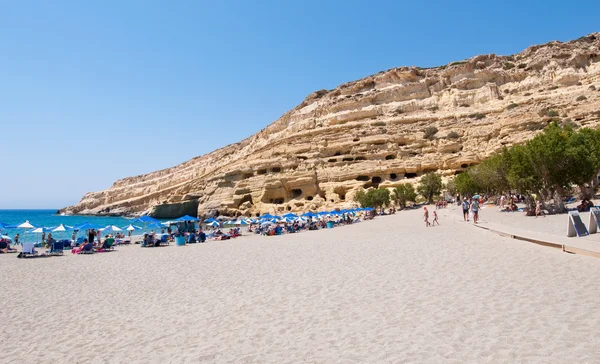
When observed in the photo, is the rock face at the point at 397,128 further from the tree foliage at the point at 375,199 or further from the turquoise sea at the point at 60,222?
the turquoise sea at the point at 60,222

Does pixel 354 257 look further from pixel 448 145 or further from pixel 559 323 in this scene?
pixel 448 145

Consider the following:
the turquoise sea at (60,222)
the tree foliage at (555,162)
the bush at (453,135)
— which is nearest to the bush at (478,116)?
the bush at (453,135)

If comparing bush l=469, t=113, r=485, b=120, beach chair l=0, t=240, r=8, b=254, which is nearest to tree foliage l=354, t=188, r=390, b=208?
bush l=469, t=113, r=485, b=120

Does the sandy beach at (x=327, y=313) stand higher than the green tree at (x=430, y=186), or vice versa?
the green tree at (x=430, y=186)

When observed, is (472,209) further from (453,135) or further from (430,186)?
(453,135)

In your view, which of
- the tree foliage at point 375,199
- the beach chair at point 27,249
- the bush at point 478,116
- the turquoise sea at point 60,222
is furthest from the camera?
the bush at point 478,116

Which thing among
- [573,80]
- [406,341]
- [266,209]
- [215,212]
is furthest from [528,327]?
[573,80]

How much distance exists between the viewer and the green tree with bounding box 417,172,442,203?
48.1 meters

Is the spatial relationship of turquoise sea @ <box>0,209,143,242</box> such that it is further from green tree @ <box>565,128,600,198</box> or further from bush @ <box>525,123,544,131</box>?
bush @ <box>525,123,544,131</box>

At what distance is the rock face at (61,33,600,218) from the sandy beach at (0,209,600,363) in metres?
40.8

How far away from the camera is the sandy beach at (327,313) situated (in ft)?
16.2

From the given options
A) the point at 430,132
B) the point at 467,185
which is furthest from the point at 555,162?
→ the point at 430,132

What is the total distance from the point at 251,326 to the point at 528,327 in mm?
4180

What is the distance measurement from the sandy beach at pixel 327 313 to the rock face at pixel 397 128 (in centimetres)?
4078
